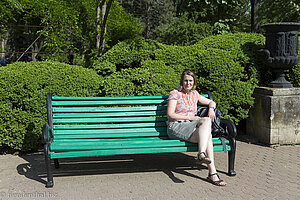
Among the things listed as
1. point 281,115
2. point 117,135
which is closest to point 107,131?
point 117,135

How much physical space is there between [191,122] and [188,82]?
1.91 ft

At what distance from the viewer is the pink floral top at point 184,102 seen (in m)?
4.32

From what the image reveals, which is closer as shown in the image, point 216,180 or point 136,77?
point 216,180

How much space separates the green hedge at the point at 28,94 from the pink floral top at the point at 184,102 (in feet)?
5.64

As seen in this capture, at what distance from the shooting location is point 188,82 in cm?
431

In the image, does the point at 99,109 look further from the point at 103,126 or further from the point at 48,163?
the point at 48,163

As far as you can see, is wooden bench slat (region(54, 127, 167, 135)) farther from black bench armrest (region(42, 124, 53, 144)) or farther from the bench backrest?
black bench armrest (region(42, 124, 53, 144))

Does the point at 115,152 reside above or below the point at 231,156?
above

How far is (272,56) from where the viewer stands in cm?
575

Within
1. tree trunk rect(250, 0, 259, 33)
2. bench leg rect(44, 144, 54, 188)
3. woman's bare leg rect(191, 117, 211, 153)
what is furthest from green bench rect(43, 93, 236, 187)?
tree trunk rect(250, 0, 259, 33)

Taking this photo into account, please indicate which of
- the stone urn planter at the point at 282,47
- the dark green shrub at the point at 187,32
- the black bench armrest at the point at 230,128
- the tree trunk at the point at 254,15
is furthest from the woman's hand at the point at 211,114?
the tree trunk at the point at 254,15

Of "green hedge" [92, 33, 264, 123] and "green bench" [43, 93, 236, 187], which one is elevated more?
"green hedge" [92, 33, 264, 123]

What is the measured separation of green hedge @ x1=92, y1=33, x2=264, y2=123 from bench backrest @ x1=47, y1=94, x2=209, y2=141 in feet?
2.59

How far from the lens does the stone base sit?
5508 mm
